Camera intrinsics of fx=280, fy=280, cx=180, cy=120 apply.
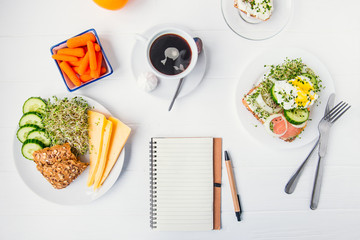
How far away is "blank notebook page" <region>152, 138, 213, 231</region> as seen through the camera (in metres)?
1.12

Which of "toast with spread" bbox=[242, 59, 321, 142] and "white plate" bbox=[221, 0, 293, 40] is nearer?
"toast with spread" bbox=[242, 59, 321, 142]

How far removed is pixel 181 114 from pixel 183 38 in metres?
0.30

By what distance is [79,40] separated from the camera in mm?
1040

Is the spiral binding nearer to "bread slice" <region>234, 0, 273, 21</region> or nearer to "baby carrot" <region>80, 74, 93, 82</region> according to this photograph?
"baby carrot" <region>80, 74, 93, 82</region>

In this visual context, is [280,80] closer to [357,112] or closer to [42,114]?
[357,112]

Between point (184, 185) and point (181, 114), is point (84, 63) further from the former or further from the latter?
point (184, 185)

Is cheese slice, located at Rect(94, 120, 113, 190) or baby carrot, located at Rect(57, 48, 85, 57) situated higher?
baby carrot, located at Rect(57, 48, 85, 57)

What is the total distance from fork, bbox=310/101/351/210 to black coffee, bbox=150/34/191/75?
0.58 metres

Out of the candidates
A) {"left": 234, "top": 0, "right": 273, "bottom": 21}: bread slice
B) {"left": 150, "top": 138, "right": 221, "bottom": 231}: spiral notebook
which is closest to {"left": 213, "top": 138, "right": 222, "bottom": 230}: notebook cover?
{"left": 150, "top": 138, "right": 221, "bottom": 231}: spiral notebook

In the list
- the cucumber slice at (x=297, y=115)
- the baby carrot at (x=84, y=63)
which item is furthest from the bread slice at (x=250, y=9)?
the baby carrot at (x=84, y=63)

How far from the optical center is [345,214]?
1165 mm

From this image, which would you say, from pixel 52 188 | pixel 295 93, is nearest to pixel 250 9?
pixel 295 93

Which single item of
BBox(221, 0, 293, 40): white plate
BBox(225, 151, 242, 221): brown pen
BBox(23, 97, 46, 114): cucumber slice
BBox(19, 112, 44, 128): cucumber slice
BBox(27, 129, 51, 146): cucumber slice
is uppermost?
BBox(221, 0, 293, 40): white plate

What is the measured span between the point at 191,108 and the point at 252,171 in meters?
0.36
